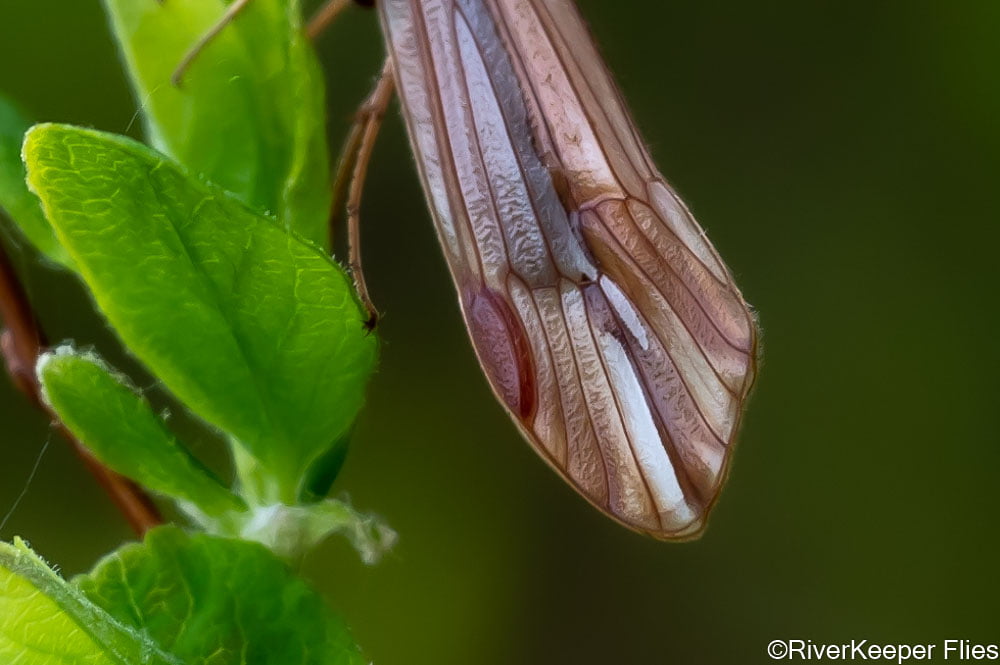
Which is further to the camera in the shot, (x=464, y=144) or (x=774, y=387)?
(x=774, y=387)

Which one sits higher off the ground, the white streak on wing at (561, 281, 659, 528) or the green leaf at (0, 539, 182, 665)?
the white streak on wing at (561, 281, 659, 528)

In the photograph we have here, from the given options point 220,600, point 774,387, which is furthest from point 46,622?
point 774,387

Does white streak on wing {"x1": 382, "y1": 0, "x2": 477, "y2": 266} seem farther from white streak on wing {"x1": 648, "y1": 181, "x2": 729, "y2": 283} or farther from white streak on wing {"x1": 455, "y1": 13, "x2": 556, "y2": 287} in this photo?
white streak on wing {"x1": 648, "y1": 181, "x2": 729, "y2": 283}

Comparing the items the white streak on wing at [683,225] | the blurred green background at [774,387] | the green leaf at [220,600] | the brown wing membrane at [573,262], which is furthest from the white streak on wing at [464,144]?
the blurred green background at [774,387]

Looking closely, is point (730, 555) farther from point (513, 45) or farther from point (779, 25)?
point (513, 45)

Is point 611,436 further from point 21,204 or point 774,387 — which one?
point 774,387

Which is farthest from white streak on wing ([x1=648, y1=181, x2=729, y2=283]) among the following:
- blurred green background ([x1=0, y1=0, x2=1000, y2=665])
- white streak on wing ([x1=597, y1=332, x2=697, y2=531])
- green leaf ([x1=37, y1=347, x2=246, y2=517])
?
blurred green background ([x1=0, y1=0, x2=1000, y2=665])
